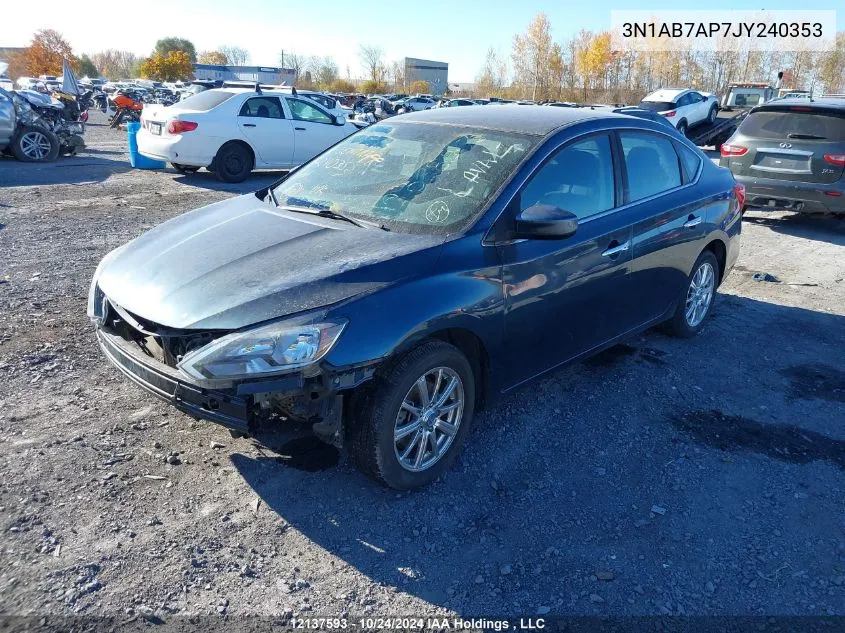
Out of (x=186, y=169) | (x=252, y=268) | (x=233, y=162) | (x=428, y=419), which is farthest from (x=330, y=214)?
(x=186, y=169)

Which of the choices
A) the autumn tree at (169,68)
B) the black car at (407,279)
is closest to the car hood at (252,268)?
the black car at (407,279)

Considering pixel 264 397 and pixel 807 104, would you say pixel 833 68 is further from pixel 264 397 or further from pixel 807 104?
pixel 264 397

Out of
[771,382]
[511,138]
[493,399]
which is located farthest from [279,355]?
[771,382]

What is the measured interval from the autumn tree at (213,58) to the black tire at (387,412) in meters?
118

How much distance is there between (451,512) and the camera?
125 inches

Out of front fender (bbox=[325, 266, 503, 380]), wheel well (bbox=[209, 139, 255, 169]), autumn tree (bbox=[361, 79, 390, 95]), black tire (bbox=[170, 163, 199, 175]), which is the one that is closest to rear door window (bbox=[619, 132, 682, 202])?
front fender (bbox=[325, 266, 503, 380])

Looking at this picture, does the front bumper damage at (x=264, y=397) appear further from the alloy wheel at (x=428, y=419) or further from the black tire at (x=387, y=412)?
the alloy wheel at (x=428, y=419)

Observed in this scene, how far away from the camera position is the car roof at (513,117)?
158 inches

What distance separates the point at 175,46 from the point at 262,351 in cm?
11135

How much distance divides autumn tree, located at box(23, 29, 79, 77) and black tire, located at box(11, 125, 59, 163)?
77.6 m

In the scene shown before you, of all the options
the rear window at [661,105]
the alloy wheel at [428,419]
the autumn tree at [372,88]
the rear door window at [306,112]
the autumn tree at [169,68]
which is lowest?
the alloy wheel at [428,419]

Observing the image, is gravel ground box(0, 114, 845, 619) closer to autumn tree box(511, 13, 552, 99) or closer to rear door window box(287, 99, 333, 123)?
rear door window box(287, 99, 333, 123)

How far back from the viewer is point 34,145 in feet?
46.1

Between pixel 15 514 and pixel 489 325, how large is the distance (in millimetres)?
2323
